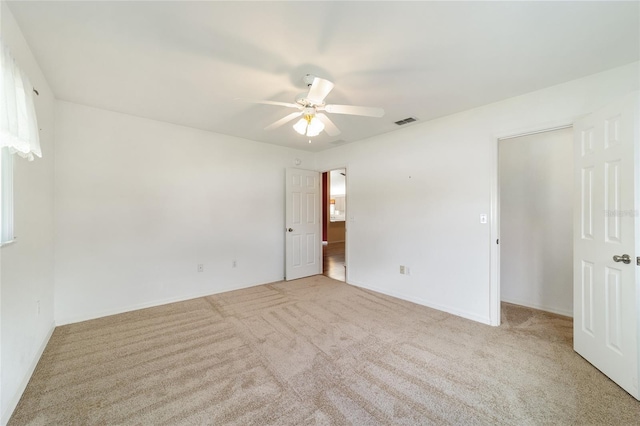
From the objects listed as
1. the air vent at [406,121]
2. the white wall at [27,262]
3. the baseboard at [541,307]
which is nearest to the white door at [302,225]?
the air vent at [406,121]

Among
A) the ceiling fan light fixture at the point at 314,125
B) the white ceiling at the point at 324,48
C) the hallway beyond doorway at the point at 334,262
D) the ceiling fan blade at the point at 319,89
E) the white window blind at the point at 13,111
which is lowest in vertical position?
the hallway beyond doorway at the point at 334,262

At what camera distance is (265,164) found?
14.5 feet

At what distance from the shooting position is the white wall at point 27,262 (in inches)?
61.2

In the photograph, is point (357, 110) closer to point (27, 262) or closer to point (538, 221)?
point (27, 262)

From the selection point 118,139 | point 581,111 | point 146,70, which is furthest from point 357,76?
point 118,139

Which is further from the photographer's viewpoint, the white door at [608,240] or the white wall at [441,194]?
the white wall at [441,194]

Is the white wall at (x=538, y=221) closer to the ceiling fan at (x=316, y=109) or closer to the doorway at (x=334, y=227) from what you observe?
the doorway at (x=334, y=227)

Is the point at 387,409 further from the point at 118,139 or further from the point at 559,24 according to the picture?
the point at 118,139

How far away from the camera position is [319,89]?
188 centimetres

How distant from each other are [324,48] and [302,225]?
332 cm

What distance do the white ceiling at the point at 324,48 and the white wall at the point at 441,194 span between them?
0.21 meters

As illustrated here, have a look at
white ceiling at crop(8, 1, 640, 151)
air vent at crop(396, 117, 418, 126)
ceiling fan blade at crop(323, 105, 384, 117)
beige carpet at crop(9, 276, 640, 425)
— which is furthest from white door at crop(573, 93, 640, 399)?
ceiling fan blade at crop(323, 105, 384, 117)

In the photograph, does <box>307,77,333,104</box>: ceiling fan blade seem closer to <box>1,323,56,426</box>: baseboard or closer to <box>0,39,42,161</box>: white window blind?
<box>0,39,42,161</box>: white window blind

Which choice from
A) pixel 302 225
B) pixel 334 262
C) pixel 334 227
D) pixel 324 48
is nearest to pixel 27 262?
pixel 324 48
